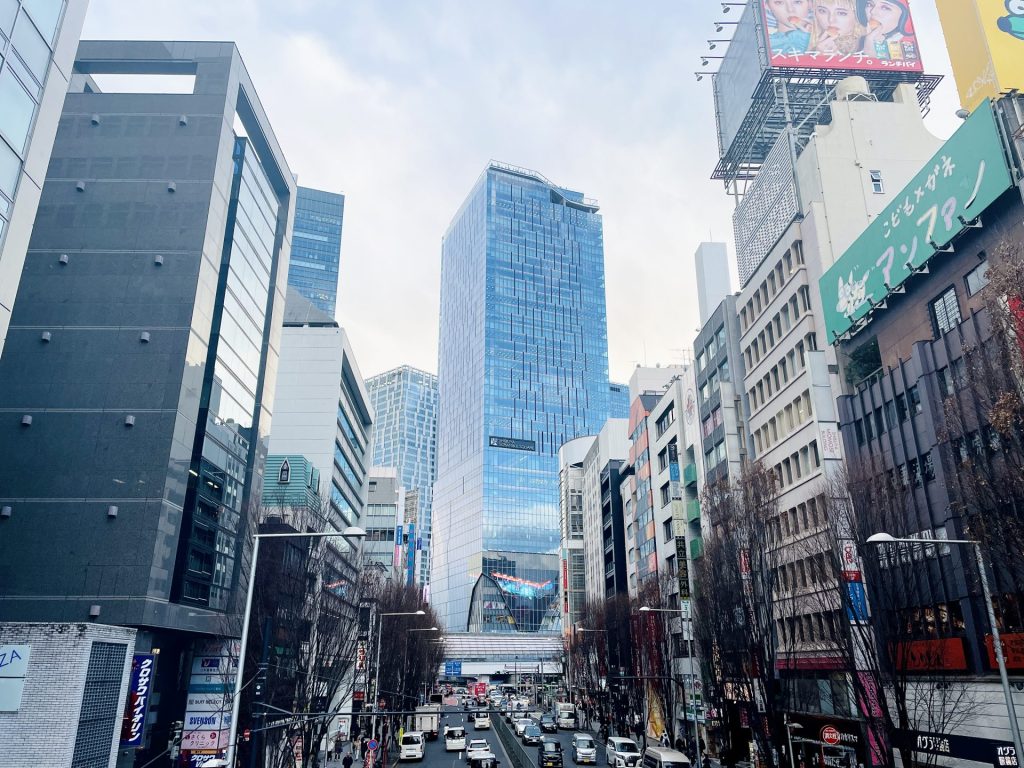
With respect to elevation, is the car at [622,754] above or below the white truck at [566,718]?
above

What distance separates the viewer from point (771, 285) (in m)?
50.8

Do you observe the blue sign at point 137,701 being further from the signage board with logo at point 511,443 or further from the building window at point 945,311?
the signage board with logo at point 511,443

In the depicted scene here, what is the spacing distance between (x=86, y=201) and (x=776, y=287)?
41156 millimetres

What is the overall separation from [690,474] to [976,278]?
116ft

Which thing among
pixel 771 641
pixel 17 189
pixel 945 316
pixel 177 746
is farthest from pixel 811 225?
pixel 177 746

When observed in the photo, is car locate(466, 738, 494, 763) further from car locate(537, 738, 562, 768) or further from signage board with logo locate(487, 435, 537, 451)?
signage board with logo locate(487, 435, 537, 451)

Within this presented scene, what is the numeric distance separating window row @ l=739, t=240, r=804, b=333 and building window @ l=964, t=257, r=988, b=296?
15.6 meters

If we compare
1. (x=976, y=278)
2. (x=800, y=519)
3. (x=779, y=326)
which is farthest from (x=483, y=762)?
(x=976, y=278)

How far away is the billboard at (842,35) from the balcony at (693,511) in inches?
1352

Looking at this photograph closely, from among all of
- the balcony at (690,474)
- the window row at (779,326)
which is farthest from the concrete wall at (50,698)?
the balcony at (690,474)

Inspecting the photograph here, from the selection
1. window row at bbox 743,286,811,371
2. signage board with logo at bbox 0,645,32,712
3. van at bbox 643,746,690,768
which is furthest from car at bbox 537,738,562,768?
signage board with logo at bbox 0,645,32,712

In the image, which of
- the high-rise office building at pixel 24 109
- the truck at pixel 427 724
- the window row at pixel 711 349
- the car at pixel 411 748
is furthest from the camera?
the truck at pixel 427 724

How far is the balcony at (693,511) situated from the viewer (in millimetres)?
63500

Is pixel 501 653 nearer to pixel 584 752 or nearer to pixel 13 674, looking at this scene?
pixel 584 752
